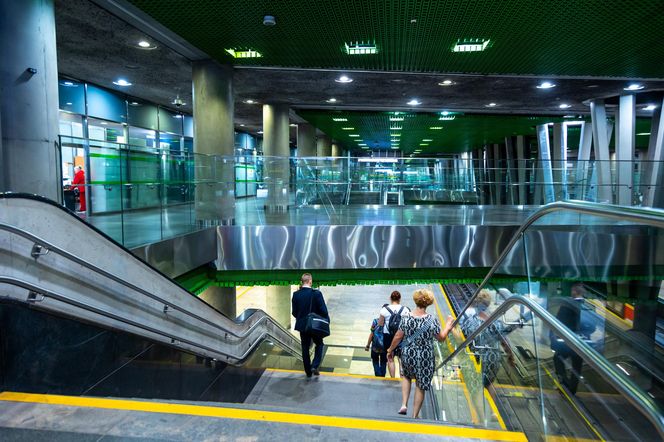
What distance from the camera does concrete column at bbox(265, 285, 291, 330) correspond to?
17.0 meters

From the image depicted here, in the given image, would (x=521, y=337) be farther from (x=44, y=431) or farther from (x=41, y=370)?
(x=41, y=370)

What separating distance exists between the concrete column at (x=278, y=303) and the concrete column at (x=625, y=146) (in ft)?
38.4

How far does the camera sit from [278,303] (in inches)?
674

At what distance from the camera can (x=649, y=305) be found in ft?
7.78

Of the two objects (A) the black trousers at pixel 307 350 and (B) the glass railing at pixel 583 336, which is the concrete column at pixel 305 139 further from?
(B) the glass railing at pixel 583 336

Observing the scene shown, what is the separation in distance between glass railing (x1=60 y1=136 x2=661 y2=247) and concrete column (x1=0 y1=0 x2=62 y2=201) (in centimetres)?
30

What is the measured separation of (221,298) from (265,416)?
9.26 metres

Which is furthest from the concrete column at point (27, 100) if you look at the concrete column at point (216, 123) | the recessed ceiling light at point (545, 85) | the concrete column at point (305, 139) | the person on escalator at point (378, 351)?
the concrete column at point (305, 139)

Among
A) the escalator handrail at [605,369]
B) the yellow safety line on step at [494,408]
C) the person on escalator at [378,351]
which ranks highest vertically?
the escalator handrail at [605,369]

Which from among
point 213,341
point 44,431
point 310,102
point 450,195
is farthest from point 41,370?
point 310,102

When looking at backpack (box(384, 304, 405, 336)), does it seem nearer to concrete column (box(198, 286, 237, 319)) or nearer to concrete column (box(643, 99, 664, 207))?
concrete column (box(198, 286, 237, 319))

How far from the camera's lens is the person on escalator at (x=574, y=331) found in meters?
2.22

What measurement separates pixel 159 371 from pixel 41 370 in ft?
4.83

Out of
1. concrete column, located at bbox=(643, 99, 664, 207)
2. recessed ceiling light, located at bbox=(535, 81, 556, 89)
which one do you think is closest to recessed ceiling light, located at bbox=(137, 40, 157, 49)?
recessed ceiling light, located at bbox=(535, 81, 556, 89)
